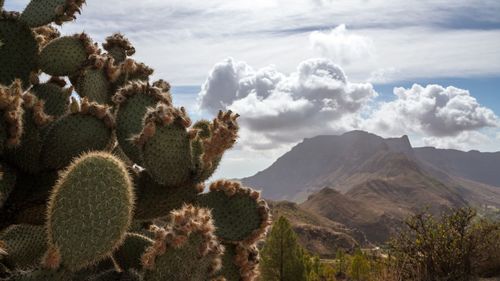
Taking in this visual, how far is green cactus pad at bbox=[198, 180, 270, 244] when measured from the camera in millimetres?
3412

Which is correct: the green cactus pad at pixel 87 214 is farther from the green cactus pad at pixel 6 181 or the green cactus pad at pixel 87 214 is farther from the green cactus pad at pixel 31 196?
the green cactus pad at pixel 31 196

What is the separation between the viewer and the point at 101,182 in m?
2.54

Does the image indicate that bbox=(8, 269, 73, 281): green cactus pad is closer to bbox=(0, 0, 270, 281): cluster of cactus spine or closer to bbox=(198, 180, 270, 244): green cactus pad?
bbox=(0, 0, 270, 281): cluster of cactus spine

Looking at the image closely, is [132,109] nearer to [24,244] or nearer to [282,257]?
[24,244]

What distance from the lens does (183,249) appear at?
2.62 m

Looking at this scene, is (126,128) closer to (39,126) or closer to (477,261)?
(39,126)

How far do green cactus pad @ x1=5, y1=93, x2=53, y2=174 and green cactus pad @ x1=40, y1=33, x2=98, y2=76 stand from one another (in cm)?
67

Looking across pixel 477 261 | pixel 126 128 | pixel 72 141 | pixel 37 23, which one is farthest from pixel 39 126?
pixel 477 261

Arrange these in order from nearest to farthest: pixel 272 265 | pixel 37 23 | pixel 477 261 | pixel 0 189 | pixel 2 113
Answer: pixel 2 113, pixel 0 189, pixel 37 23, pixel 477 261, pixel 272 265

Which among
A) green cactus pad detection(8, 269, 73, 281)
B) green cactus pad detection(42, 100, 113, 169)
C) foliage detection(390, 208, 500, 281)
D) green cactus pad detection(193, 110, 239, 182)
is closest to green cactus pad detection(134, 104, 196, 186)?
green cactus pad detection(193, 110, 239, 182)

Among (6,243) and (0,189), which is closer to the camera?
(0,189)

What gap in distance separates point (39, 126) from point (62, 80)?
90 centimetres

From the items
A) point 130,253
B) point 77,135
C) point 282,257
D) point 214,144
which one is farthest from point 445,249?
point 77,135

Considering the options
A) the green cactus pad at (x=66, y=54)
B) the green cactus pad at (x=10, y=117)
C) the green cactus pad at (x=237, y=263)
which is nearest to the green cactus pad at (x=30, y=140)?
the green cactus pad at (x=10, y=117)
